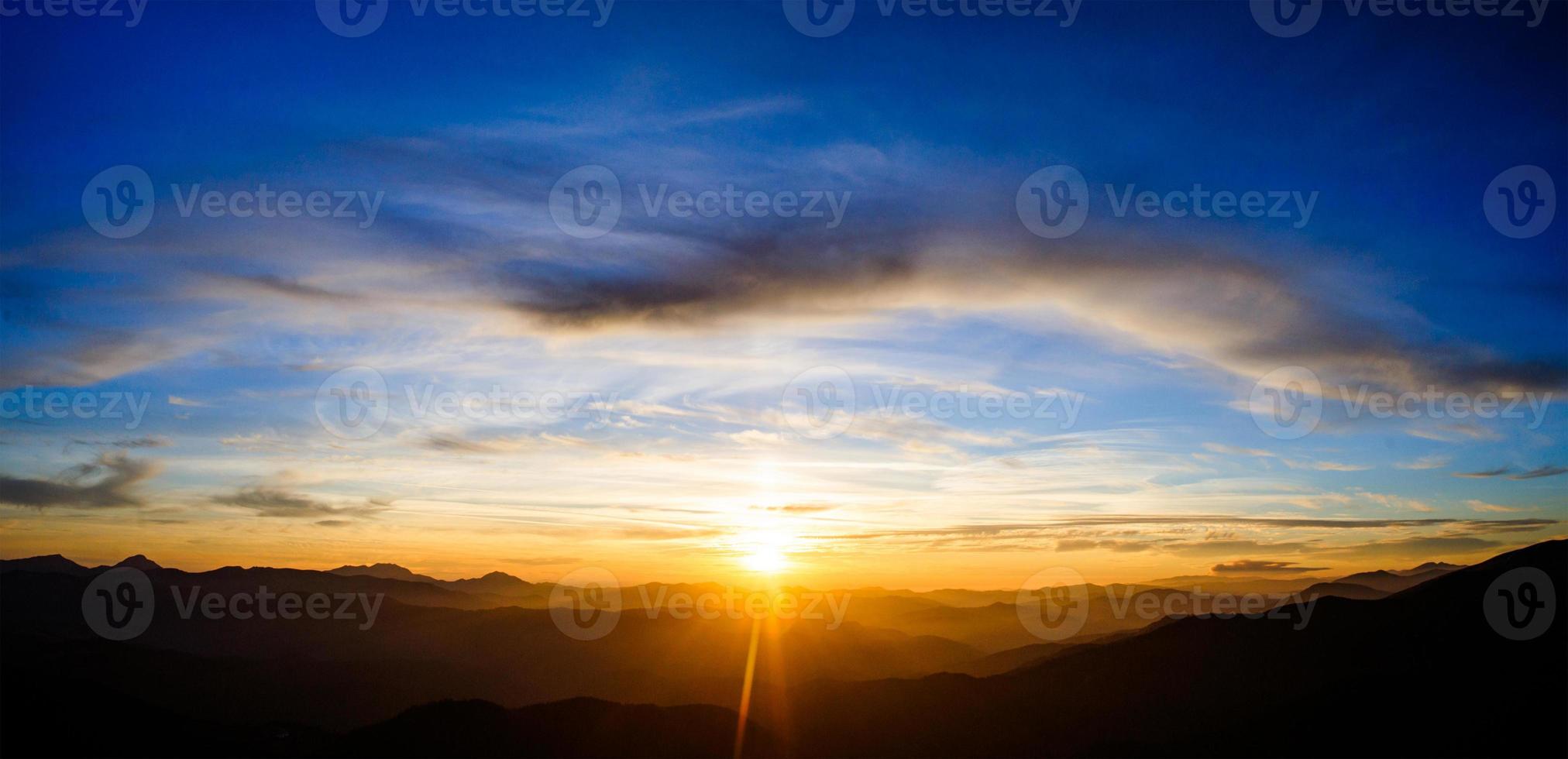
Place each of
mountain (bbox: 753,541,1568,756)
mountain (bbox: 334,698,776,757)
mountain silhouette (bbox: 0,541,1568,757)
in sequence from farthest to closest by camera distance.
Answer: mountain (bbox: 334,698,776,757) < mountain silhouette (bbox: 0,541,1568,757) < mountain (bbox: 753,541,1568,756)

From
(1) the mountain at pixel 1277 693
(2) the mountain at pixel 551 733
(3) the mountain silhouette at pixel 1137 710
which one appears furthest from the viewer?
(2) the mountain at pixel 551 733

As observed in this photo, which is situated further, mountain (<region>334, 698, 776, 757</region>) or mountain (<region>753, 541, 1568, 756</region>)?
mountain (<region>334, 698, 776, 757</region>)

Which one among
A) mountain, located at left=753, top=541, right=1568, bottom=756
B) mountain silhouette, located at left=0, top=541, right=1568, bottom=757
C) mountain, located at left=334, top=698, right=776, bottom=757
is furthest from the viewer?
mountain, located at left=334, top=698, right=776, bottom=757

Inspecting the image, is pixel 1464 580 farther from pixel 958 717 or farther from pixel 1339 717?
pixel 958 717

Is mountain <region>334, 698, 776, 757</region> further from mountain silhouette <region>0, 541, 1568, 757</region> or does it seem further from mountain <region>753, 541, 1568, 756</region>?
mountain <region>753, 541, 1568, 756</region>

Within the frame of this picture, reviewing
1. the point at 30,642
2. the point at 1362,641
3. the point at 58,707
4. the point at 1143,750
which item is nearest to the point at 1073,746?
the point at 1143,750

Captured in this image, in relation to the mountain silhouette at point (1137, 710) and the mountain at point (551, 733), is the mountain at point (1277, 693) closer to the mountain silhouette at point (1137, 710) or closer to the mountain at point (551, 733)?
the mountain silhouette at point (1137, 710)

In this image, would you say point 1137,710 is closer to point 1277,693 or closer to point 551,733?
point 1277,693

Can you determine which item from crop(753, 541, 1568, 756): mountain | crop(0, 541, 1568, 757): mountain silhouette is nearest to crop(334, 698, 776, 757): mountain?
crop(0, 541, 1568, 757): mountain silhouette

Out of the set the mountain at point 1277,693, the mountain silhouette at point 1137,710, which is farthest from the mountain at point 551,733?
the mountain at point 1277,693

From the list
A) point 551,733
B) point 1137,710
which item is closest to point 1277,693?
point 1137,710

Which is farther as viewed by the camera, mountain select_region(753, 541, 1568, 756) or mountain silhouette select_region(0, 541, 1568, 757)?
mountain silhouette select_region(0, 541, 1568, 757)
